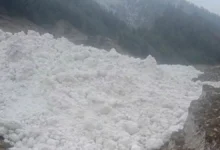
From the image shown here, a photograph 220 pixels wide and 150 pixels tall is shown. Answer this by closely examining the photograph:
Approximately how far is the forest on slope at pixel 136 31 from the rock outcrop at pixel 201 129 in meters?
16.1

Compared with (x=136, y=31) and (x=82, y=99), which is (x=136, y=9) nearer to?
(x=136, y=31)

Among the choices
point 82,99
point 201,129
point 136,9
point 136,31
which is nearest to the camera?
point 201,129

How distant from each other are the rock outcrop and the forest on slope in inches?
635

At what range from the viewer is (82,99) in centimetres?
778

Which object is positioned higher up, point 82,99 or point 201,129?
point 82,99

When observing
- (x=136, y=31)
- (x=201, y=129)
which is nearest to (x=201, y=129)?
(x=201, y=129)

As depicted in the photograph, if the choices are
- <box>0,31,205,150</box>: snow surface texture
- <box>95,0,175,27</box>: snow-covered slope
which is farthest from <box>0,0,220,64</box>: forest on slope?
<box>0,31,205,150</box>: snow surface texture

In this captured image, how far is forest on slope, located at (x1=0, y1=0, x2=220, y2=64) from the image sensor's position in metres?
22.6

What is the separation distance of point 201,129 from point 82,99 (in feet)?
A: 9.81

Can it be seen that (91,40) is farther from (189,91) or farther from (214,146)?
(214,146)

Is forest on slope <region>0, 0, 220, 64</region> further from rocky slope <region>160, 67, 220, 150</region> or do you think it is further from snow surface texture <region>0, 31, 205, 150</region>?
rocky slope <region>160, 67, 220, 150</region>

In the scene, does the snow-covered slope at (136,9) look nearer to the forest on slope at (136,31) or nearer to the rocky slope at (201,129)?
the forest on slope at (136,31)

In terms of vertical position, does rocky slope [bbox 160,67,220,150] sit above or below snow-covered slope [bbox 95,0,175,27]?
below

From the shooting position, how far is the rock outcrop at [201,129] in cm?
558
